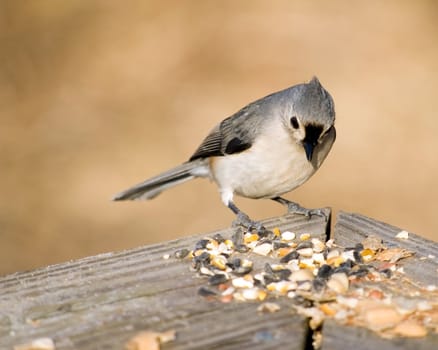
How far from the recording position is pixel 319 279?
12.2 feet

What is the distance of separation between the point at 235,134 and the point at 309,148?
0.83 meters

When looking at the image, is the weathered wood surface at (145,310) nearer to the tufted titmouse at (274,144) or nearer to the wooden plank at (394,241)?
the wooden plank at (394,241)

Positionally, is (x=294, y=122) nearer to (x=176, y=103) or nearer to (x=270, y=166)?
(x=270, y=166)

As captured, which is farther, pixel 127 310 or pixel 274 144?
pixel 274 144

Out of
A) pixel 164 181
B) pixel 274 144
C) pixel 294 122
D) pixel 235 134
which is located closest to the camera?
pixel 294 122

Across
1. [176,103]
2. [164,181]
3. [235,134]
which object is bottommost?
[164,181]

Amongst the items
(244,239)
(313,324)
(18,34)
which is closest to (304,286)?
(313,324)

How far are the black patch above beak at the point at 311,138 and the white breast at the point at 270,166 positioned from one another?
15cm

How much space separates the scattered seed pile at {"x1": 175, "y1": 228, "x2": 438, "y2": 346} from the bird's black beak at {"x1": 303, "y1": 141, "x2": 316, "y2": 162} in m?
1.14

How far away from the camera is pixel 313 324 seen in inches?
131

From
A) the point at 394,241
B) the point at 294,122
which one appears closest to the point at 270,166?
the point at 294,122

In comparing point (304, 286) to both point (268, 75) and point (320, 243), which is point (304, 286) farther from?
point (268, 75)

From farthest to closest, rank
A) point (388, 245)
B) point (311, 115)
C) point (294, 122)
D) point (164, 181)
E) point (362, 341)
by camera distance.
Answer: point (164, 181) < point (294, 122) < point (311, 115) < point (388, 245) < point (362, 341)

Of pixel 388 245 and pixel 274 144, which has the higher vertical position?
pixel 274 144
